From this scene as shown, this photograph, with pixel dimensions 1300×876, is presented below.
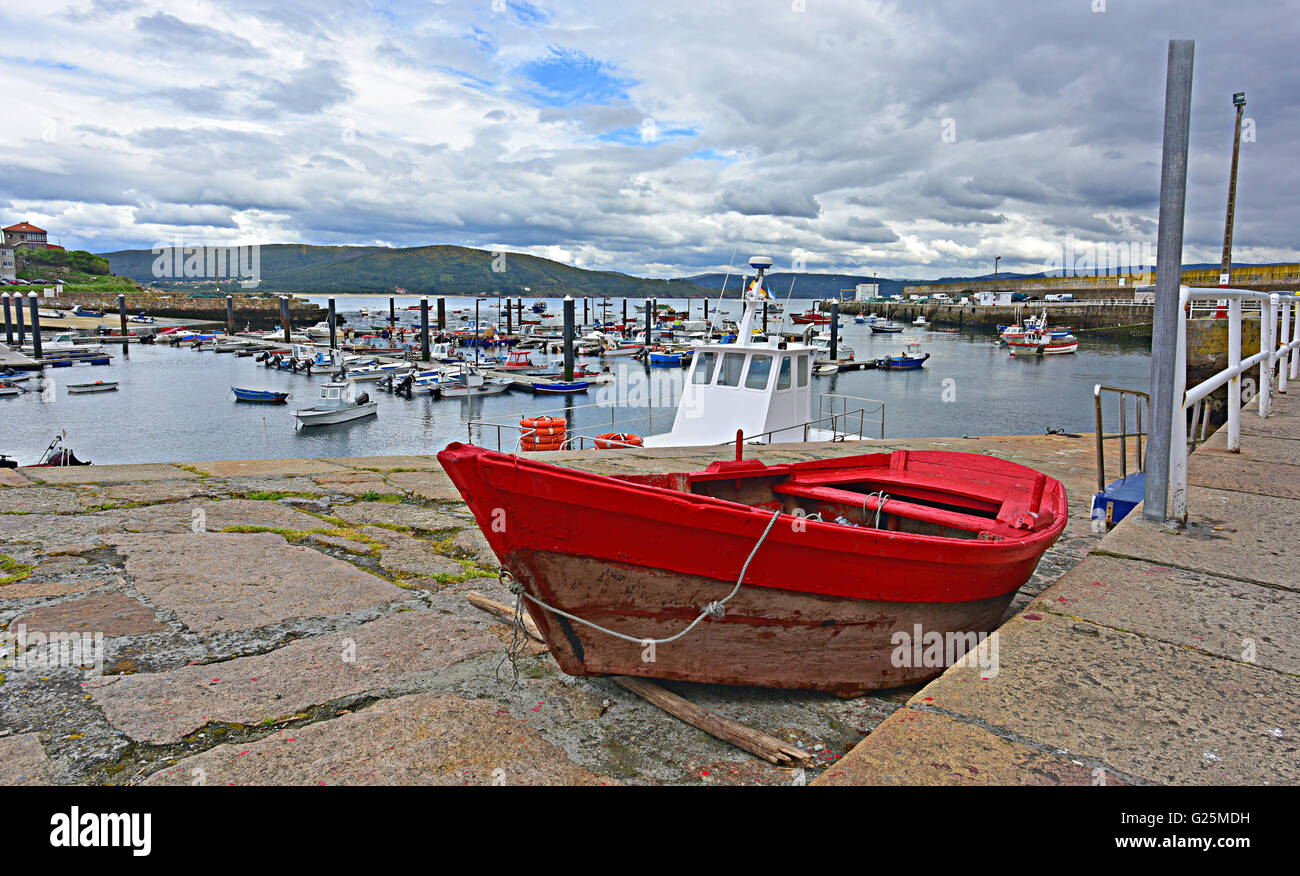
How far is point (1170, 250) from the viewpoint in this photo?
14.0 feet

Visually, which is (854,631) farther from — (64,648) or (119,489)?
(119,489)

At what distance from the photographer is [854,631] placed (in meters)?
3.58

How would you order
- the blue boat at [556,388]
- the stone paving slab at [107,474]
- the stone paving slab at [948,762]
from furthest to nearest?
the blue boat at [556,388], the stone paving slab at [107,474], the stone paving slab at [948,762]

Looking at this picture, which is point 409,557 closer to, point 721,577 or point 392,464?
point 721,577

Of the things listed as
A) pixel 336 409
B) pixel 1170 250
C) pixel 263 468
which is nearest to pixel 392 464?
pixel 263 468

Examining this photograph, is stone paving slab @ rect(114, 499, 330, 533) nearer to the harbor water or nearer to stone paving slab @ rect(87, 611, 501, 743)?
stone paving slab @ rect(87, 611, 501, 743)

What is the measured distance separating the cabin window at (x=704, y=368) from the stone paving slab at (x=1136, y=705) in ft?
33.6

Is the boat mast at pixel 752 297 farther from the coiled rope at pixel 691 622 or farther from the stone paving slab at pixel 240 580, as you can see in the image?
the coiled rope at pixel 691 622

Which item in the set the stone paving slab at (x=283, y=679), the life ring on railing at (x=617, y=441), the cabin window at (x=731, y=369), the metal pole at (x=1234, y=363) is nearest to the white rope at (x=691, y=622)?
the stone paving slab at (x=283, y=679)

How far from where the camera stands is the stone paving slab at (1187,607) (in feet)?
10.1

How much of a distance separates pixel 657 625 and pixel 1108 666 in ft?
6.36

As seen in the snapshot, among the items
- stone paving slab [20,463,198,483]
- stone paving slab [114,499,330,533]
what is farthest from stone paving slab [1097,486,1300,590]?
stone paving slab [20,463,198,483]

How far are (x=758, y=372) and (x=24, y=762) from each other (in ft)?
36.4
